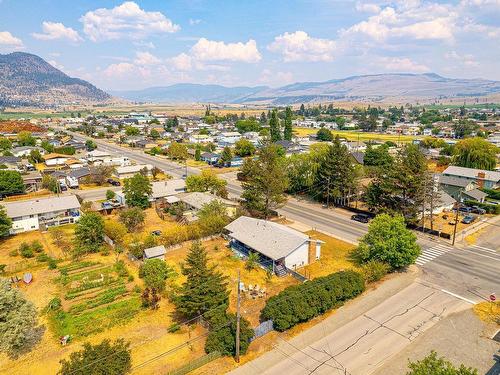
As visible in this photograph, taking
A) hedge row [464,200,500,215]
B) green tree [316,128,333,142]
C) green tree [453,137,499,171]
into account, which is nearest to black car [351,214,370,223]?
hedge row [464,200,500,215]

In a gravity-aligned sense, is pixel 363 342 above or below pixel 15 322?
below

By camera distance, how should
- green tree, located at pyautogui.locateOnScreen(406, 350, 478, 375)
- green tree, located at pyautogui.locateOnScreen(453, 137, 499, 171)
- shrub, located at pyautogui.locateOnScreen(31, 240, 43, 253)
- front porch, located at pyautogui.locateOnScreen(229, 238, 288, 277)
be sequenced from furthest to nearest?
green tree, located at pyautogui.locateOnScreen(453, 137, 499, 171)
shrub, located at pyautogui.locateOnScreen(31, 240, 43, 253)
front porch, located at pyautogui.locateOnScreen(229, 238, 288, 277)
green tree, located at pyautogui.locateOnScreen(406, 350, 478, 375)

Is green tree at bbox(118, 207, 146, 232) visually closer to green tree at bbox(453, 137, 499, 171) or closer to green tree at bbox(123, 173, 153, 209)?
green tree at bbox(123, 173, 153, 209)

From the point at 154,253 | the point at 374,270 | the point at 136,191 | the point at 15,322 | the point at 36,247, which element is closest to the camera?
the point at 15,322

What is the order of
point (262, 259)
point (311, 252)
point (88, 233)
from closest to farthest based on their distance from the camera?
point (262, 259) → point (311, 252) → point (88, 233)

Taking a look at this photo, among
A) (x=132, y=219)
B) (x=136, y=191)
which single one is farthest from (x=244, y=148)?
(x=132, y=219)

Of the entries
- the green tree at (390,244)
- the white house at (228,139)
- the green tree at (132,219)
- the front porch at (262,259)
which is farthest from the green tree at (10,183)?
the white house at (228,139)

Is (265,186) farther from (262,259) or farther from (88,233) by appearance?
(88,233)
